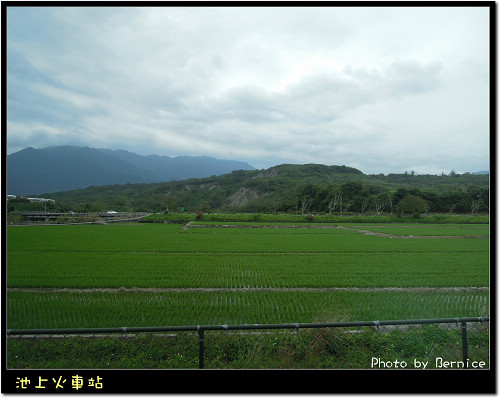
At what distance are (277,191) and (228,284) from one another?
46.7 m

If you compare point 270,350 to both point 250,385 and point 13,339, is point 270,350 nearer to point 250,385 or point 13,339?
point 250,385

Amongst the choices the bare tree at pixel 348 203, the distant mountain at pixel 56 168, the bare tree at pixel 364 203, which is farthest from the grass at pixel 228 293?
the bare tree at pixel 348 203

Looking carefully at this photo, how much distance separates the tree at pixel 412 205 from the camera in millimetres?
20947

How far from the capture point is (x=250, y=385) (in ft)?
7.02

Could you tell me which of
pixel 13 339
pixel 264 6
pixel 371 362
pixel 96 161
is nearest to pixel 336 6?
pixel 264 6

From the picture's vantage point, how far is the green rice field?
435 centimetres

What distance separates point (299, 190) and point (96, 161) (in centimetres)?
3822

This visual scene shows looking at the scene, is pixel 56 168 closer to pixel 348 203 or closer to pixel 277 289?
pixel 277 289

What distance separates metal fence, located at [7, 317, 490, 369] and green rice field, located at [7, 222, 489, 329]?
2.28 feet

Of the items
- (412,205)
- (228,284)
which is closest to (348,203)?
(412,205)

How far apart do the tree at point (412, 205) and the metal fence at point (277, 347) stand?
2109 cm

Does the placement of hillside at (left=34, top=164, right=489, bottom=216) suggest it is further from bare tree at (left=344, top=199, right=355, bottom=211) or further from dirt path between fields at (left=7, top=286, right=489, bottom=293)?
dirt path between fields at (left=7, top=286, right=489, bottom=293)

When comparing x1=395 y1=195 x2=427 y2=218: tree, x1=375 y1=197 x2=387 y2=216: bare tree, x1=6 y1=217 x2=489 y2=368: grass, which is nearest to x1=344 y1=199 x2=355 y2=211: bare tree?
x1=375 y1=197 x2=387 y2=216: bare tree

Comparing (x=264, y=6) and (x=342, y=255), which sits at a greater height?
(x=264, y=6)
